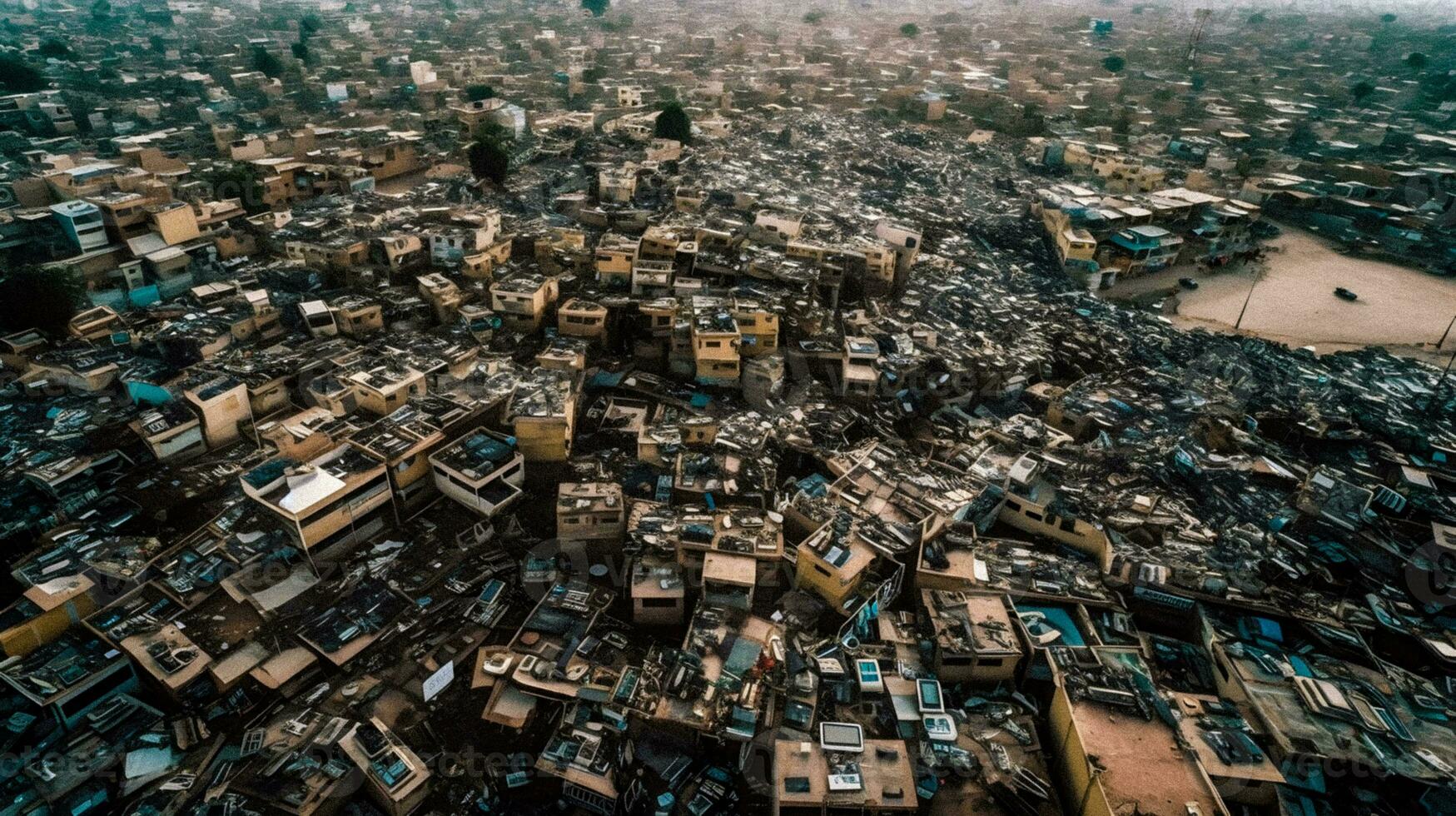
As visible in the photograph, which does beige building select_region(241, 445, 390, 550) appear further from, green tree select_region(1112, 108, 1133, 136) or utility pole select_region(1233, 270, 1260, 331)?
green tree select_region(1112, 108, 1133, 136)

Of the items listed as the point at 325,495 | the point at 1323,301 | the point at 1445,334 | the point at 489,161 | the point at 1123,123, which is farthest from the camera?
the point at 1123,123

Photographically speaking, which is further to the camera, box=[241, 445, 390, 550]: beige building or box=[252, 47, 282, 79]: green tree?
box=[252, 47, 282, 79]: green tree

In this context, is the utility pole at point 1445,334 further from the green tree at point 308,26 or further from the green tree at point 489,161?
the green tree at point 308,26

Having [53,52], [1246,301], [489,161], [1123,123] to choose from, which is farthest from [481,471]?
[53,52]

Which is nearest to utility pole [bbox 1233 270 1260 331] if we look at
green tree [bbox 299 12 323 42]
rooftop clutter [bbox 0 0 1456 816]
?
rooftop clutter [bbox 0 0 1456 816]

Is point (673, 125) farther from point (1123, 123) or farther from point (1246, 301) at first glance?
point (1123, 123)

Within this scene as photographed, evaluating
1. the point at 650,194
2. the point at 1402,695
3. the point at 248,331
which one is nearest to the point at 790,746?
the point at 1402,695
